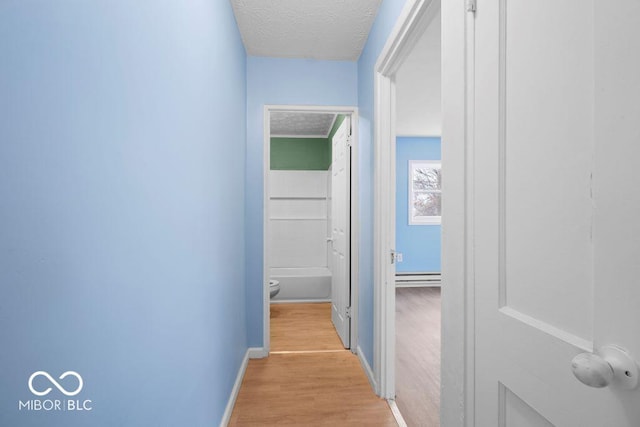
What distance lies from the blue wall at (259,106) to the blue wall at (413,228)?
11.5 feet

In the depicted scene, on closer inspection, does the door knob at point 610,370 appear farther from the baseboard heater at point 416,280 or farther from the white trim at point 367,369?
the baseboard heater at point 416,280

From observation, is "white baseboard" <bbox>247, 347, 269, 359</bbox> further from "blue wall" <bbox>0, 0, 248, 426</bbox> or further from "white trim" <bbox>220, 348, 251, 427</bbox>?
"blue wall" <bbox>0, 0, 248, 426</bbox>

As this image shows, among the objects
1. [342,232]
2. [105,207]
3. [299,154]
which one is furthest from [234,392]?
[299,154]

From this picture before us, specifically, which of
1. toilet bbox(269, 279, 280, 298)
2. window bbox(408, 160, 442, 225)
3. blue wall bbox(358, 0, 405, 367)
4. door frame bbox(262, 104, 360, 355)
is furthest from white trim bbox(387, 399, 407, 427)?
window bbox(408, 160, 442, 225)

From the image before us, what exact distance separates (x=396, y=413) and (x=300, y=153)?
4.42 m

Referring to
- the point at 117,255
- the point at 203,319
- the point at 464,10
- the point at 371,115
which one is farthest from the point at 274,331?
the point at 464,10

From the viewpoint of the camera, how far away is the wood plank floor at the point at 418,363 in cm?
212

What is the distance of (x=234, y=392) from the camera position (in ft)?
7.36

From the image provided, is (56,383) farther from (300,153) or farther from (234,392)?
(300,153)

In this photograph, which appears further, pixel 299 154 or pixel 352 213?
pixel 299 154

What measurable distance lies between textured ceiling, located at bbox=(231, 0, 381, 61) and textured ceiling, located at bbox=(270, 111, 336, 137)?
62.2 inches

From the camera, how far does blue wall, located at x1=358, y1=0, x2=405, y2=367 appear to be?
2.43 metres

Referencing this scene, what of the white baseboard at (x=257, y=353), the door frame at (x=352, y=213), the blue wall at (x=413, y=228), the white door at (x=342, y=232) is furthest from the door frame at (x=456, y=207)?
the blue wall at (x=413, y=228)

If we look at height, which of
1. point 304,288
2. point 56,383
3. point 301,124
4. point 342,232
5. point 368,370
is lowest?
point 368,370
